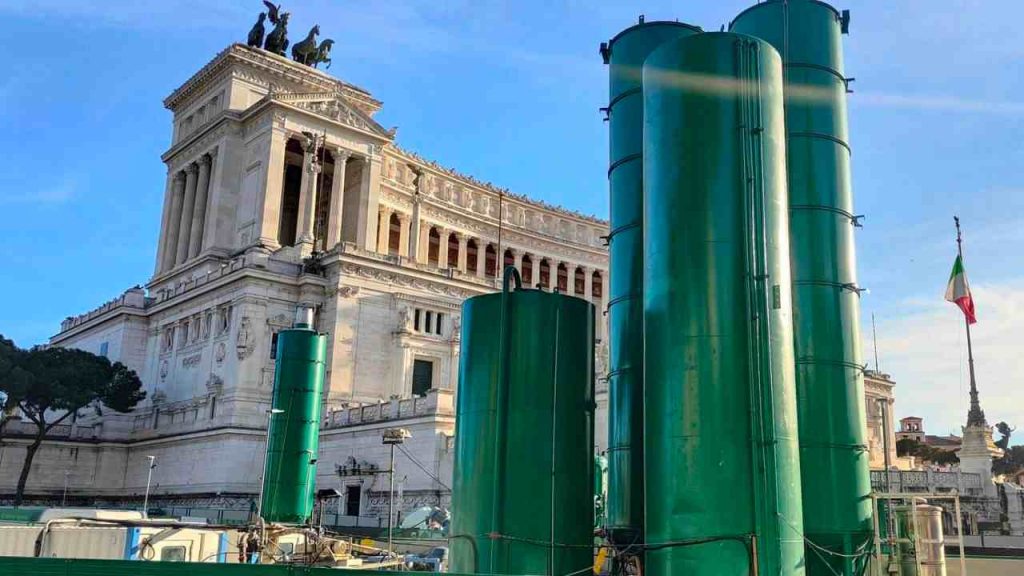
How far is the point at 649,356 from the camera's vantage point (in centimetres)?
1738

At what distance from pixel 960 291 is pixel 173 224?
83.7 meters

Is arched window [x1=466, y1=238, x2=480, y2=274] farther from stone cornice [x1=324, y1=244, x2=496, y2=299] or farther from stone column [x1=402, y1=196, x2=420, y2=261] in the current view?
stone cornice [x1=324, y1=244, x2=496, y2=299]

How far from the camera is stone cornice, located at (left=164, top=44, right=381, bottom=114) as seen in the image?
3686 inches

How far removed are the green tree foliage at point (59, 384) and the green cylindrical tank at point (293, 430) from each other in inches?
1607

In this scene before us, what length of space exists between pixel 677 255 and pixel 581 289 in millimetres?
109104

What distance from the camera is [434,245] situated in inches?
4444

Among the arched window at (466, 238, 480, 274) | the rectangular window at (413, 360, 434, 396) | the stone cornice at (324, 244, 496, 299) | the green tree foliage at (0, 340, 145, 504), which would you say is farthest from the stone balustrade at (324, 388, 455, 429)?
the arched window at (466, 238, 480, 274)

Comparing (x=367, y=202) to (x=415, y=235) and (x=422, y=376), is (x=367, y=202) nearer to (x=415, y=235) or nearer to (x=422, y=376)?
(x=415, y=235)

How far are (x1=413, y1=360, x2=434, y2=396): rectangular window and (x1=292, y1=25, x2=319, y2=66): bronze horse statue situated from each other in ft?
149

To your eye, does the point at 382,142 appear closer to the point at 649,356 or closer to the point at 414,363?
the point at 414,363

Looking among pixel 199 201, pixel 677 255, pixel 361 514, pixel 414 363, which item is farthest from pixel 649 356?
pixel 199 201

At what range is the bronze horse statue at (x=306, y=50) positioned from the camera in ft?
330

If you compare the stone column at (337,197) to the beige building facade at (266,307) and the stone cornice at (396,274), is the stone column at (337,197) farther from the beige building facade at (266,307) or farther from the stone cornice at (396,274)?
the stone cornice at (396,274)

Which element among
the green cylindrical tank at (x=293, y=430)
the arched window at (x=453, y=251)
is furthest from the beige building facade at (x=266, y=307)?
the green cylindrical tank at (x=293, y=430)
